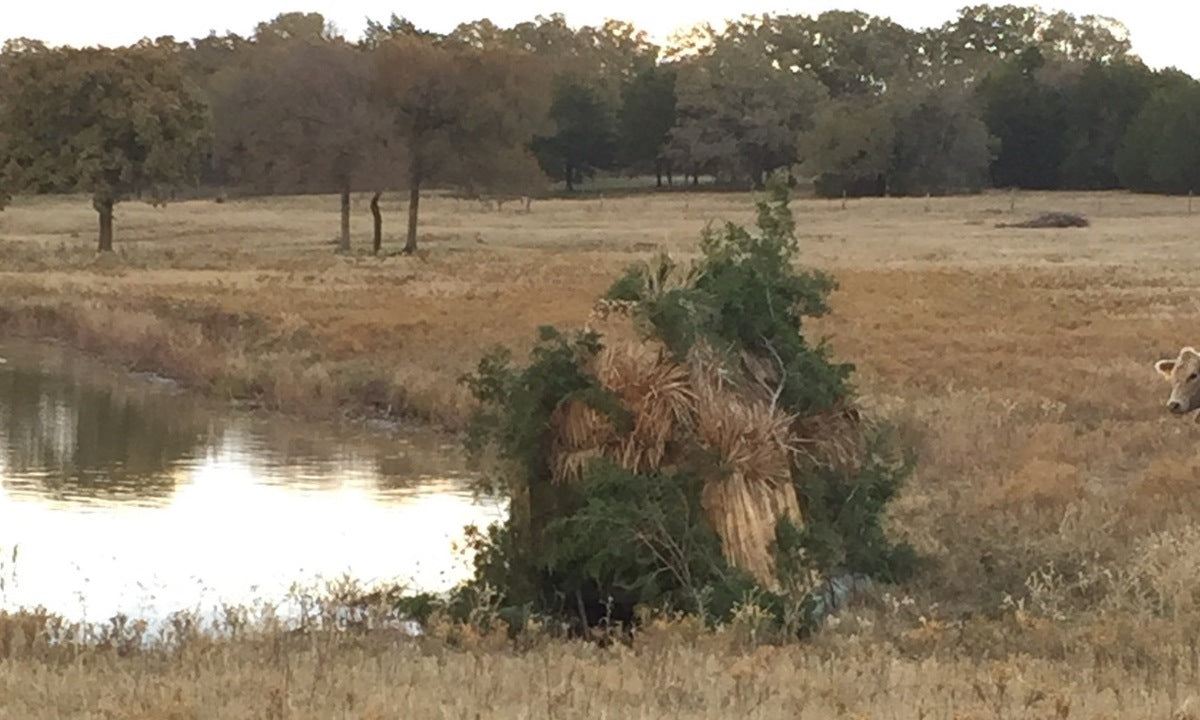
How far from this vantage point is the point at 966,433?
19.8 m

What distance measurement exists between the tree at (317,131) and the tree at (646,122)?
4479cm

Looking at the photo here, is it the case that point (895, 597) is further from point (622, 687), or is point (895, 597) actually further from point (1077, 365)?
point (1077, 365)

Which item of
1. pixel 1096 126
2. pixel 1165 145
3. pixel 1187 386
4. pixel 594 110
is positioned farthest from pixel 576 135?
pixel 1187 386

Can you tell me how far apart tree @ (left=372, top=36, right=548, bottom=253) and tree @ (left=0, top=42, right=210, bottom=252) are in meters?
6.77

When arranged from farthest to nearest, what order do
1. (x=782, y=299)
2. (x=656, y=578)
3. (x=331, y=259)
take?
1. (x=331, y=259)
2. (x=782, y=299)
3. (x=656, y=578)

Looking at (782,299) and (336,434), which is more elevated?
(782,299)

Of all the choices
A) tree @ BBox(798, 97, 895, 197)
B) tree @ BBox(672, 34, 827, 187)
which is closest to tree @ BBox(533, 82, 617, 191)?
tree @ BBox(672, 34, 827, 187)

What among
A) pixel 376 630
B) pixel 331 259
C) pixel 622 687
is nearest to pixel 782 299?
pixel 376 630

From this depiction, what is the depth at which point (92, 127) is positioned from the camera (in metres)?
57.3

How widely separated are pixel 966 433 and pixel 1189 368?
240 cm

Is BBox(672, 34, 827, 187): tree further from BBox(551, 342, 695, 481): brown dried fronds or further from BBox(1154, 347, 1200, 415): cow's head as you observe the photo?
BBox(551, 342, 695, 481): brown dried fronds

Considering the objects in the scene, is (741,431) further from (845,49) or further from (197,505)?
(845,49)

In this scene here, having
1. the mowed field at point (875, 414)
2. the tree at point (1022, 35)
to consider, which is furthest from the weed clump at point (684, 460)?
the tree at point (1022, 35)

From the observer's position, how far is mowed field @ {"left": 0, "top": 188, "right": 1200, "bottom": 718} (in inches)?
345
